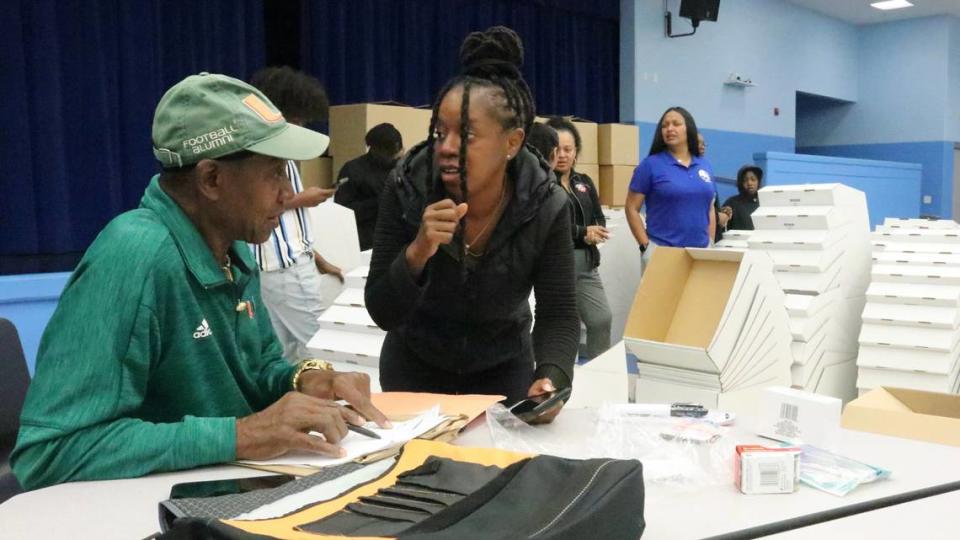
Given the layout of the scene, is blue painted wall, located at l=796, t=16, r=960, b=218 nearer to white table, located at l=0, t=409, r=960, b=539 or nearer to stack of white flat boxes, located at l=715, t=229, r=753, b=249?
stack of white flat boxes, located at l=715, t=229, r=753, b=249

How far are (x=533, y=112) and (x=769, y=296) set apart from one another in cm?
121

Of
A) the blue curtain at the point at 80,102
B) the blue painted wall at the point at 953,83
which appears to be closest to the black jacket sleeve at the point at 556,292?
the blue curtain at the point at 80,102

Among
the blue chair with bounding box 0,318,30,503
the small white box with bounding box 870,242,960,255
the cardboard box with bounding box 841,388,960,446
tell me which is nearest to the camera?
the cardboard box with bounding box 841,388,960,446

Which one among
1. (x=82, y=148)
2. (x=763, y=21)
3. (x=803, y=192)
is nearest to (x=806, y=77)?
(x=763, y=21)

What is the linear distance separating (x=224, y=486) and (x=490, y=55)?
1085mm

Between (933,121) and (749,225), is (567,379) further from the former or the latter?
(933,121)

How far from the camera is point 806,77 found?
10.8 meters

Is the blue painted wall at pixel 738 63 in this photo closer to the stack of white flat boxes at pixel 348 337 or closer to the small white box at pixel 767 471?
the stack of white flat boxes at pixel 348 337

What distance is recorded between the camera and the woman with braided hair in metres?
1.66

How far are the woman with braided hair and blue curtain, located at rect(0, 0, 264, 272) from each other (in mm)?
3410

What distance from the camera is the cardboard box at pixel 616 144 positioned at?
7.34m

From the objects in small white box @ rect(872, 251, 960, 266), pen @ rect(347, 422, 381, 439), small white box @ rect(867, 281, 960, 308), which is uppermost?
small white box @ rect(872, 251, 960, 266)

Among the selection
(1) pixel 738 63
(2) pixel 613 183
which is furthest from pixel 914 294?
(1) pixel 738 63

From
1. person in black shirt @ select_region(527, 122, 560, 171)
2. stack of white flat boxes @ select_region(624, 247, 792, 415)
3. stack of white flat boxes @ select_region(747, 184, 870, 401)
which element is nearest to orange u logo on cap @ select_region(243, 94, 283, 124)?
stack of white flat boxes @ select_region(624, 247, 792, 415)
